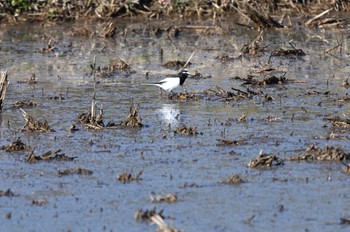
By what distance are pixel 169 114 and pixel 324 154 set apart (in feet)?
8.98

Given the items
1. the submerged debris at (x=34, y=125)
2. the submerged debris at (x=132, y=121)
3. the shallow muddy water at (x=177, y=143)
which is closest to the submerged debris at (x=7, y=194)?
the shallow muddy water at (x=177, y=143)

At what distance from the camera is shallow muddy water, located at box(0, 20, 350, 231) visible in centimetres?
729

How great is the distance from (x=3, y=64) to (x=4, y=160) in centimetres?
569

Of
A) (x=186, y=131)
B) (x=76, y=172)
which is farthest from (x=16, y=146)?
(x=186, y=131)

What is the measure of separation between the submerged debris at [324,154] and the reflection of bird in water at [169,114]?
2.08 meters

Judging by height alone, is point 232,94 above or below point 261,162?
above

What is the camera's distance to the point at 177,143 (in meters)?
9.52

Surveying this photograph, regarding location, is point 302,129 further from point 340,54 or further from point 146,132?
point 340,54

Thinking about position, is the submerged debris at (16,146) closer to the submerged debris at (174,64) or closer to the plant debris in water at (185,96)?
the plant debris in water at (185,96)

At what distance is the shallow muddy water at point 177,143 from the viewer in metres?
7.29

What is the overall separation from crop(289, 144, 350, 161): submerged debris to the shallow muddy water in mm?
110

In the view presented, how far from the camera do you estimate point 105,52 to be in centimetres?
1527

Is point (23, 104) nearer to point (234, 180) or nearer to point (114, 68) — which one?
point (114, 68)

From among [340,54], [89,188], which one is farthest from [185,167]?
[340,54]
